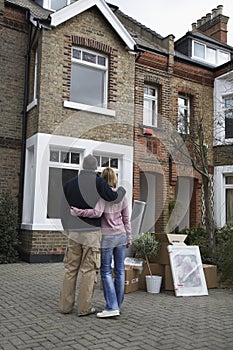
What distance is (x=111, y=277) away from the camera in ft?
16.5

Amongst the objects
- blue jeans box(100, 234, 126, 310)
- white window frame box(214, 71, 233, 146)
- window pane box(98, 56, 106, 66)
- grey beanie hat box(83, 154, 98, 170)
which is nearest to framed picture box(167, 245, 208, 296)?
blue jeans box(100, 234, 126, 310)

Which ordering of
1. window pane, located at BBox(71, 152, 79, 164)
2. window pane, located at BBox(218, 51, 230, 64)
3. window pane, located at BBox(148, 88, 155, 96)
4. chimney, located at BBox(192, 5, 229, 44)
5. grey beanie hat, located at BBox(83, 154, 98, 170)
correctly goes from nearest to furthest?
1. grey beanie hat, located at BBox(83, 154, 98, 170)
2. window pane, located at BBox(71, 152, 79, 164)
3. window pane, located at BBox(148, 88, 155, 96)
4. window pane, located at BBox(218, 51, 230, 64)
5. chimney, located at BBox(192, 5, 229, 44)

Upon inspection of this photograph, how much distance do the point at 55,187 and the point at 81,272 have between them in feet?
18.4

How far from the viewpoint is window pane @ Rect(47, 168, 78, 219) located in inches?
404

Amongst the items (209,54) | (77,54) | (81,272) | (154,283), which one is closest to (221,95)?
(209,54)

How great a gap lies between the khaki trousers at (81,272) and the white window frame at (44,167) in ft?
15.1

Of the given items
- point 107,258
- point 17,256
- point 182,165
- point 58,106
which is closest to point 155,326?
point 107,258

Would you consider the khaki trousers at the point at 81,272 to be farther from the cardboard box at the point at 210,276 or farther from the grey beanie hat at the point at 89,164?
the cardboard box at the point at 210,276

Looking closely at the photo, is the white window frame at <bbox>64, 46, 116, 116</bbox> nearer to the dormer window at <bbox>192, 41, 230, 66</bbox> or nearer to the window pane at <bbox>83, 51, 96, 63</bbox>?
the window pane at <bbox>83, 51, 96, 63</bbox>

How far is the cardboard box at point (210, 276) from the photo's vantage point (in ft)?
23.4

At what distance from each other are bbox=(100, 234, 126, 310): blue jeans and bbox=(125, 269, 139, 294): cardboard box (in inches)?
51.4

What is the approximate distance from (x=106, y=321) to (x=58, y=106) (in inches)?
278

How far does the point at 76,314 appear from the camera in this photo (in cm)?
500

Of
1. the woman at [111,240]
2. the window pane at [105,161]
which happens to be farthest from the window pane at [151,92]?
the woman at [111,240]
